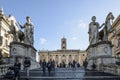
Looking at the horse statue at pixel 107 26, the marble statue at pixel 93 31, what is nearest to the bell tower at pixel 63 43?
the marble statue at pixel 93 31

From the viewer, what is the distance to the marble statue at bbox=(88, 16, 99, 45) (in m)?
41.5

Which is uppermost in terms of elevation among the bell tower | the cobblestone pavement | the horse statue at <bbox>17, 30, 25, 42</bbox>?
the bell tower

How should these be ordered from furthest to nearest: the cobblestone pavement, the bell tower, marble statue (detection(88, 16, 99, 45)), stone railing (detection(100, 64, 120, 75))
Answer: the bell tower < marble statue (detection(88, 16, 99, 45)) < stone railing (detection(100, 64, 120, 75)) < the cobblestone pavement

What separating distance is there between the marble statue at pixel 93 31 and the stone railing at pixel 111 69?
546 cm

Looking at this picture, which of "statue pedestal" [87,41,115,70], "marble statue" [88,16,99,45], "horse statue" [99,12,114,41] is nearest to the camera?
"statue pedestal" [87,41,115,70]

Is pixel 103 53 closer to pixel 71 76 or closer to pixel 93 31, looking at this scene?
pixel 93 31

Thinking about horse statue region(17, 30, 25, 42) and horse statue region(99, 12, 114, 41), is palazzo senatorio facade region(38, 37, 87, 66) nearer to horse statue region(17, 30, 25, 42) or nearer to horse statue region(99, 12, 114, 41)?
horse statue region(17, 30, 25, 42)

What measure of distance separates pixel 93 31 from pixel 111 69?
1083 cm

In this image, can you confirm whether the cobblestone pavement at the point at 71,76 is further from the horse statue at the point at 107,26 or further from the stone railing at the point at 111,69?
the horse statue at the point at 107,26

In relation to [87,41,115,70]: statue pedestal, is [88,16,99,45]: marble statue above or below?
above

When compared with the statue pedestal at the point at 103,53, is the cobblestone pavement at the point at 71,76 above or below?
below

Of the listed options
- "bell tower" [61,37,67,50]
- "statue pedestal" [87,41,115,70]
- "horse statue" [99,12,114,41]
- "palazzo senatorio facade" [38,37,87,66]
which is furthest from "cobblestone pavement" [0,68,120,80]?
"palazzo senatorio facade" [38,37,87,66]

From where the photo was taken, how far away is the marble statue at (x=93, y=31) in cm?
4147

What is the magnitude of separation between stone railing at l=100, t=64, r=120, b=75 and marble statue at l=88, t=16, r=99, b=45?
5.46m
